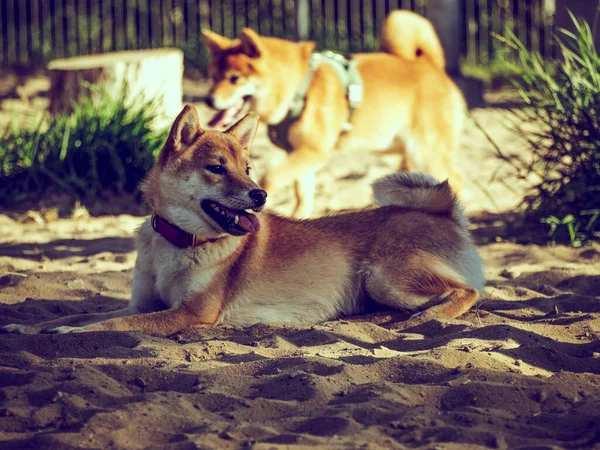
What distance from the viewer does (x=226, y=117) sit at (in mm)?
7379

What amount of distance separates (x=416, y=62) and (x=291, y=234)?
376 centimetres

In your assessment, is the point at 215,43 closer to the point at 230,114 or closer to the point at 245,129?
the point at 230,114

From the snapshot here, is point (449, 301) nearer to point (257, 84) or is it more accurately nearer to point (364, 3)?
point (257, 84)

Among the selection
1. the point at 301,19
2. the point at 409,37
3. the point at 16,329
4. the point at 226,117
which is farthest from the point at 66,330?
the point at 301,19

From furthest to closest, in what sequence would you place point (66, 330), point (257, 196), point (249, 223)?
point (249, 223), point (257, 196), point (66, 330)

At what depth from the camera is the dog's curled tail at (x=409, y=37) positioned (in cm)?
796

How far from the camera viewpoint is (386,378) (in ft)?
10.9

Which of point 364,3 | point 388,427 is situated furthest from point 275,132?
point 364,3

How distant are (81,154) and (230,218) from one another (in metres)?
3.37

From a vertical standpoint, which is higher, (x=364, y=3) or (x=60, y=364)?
(x=364, y=3)

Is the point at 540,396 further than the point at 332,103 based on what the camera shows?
No

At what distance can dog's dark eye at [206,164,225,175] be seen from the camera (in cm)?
427

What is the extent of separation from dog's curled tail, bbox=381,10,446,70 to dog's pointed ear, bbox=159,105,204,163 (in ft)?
13.1

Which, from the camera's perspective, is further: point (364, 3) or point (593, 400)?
point (364, 3)
